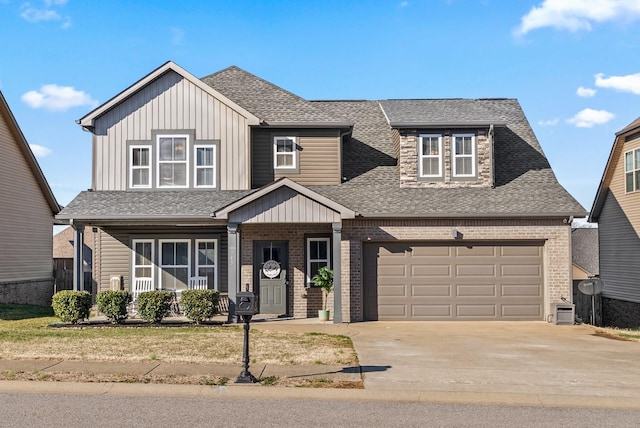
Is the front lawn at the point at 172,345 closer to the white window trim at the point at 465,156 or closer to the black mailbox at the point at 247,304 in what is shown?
the black mailbox at the point at 247,304

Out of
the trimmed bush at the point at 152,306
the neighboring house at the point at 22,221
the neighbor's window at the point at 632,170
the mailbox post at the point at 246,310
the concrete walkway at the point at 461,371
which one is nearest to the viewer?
Result: the concrete walkway at the point at 461,371

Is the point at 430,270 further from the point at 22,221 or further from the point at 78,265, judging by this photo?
the point at 22,221

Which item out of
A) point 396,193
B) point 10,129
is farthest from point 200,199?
point 10,129

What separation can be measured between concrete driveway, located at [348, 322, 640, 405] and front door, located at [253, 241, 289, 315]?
2.88 metres

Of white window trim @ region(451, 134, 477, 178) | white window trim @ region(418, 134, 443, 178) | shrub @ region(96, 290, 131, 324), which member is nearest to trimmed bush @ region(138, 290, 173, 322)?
shrub @ region(96, 290, 131, 324)

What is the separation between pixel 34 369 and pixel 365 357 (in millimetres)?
5930

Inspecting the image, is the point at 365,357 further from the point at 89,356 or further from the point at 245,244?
the point at 245,244

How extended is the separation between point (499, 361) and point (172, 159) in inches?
482

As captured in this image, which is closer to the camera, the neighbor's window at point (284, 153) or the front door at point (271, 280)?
the front door at point (271, 280)

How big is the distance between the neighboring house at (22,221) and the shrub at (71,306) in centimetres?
871

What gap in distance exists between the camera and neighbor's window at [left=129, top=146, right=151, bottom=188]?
19859 millimetres

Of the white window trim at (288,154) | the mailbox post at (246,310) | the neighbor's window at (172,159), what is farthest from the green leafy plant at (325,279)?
the mailbox post at (246,310)

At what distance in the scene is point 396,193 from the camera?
1956 centimetres

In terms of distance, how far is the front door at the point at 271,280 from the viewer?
62.8 feet
